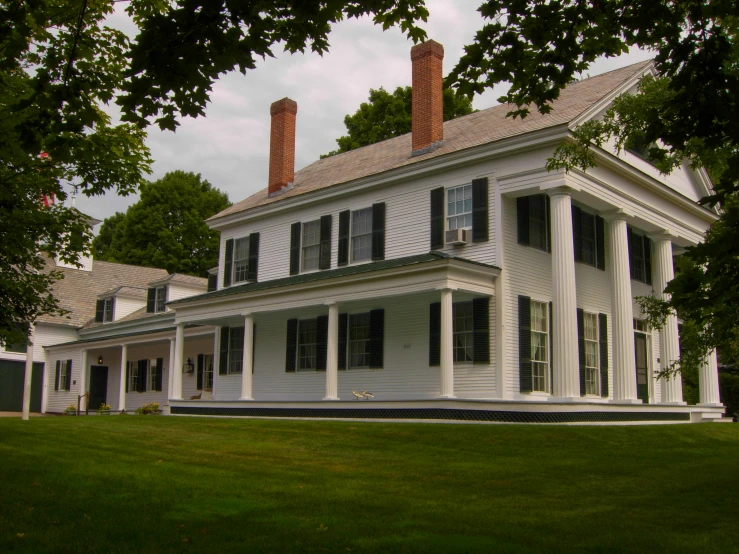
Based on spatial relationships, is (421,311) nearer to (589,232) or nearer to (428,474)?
(589,232)

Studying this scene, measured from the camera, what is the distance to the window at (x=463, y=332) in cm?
2031

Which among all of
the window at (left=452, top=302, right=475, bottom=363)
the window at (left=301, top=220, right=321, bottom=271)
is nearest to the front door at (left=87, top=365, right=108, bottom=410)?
the window at (left=301, top=220, right=321, bottom=271)

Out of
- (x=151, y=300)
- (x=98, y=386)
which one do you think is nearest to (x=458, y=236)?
(x=151, y=300)

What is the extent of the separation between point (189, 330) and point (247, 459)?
57.6ft

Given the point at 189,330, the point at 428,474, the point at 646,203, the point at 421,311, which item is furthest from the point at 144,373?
the point at 428,474

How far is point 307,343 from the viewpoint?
24.8 m

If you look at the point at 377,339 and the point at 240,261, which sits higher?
the point at 240,261

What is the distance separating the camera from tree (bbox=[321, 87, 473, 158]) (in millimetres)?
43188

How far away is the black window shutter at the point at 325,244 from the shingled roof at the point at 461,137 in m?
1.13

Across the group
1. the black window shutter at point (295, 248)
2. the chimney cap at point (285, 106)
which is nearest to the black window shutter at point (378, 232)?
the black window shutter at point (295, 248)

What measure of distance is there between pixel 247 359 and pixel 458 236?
8.02m

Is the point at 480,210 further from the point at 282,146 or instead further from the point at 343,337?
the point at 282,146

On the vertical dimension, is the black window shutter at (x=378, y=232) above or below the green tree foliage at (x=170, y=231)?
below

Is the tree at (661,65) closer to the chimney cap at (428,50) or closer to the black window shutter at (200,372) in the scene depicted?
the chimney cap at (428,50)
